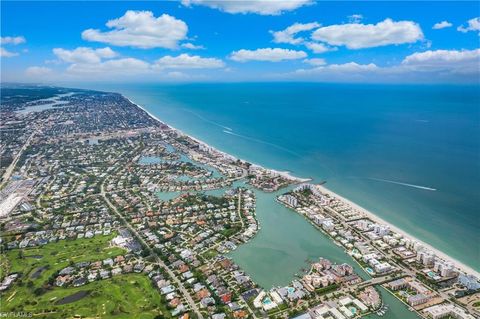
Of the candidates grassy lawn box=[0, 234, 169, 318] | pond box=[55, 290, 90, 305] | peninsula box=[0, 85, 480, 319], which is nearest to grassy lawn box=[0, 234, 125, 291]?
grassy lawn box=[0, 234, 169, 318]

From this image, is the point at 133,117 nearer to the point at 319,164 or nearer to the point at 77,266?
the point at 319,164

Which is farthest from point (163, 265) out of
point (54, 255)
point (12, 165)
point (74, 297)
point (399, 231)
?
point (12, 165)

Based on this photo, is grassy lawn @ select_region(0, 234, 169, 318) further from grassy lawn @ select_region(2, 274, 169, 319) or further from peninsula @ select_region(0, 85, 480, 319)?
peninsula @ select_region(0, 85, 480, 319)

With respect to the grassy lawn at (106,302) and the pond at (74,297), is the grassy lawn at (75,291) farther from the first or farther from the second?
the pond at (74,297)

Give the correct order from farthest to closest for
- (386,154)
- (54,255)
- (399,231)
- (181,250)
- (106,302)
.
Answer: (386,154) < (399,231) < (181,250) < (54,255) < (106,302)

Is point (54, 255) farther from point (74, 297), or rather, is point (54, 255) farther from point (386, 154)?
point (386, 154)

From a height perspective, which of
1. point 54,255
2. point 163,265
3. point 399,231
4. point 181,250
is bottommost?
point 163,265
